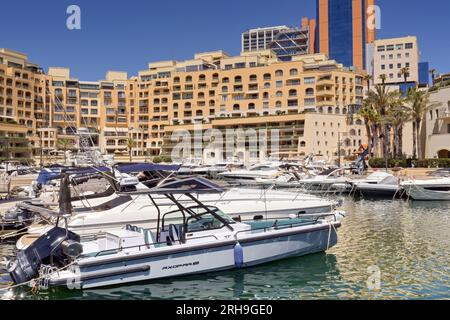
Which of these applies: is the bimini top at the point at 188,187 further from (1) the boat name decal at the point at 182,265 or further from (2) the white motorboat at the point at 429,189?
(2) the white motorboat at the point at 429,189

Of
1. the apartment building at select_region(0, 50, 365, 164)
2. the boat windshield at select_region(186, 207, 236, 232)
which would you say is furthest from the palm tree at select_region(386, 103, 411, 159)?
the boat windshield at select_region(186, 207, 236, 232)

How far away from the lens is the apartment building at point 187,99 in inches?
3996

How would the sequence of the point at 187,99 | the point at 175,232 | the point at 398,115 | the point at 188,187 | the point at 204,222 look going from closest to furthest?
the point at 188,187 < the point at 175,232 < the point at 204,222 < the point at 398,115 < the point at 187,99

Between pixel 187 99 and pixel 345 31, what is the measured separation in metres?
73.0

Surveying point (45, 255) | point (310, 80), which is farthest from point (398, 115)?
point (45, 255)

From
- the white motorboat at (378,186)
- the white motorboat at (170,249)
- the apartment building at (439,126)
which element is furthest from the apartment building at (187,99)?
the white motorboat at (170,249)

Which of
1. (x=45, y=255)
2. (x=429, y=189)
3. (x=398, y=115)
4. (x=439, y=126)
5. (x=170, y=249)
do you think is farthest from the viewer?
(x=398, y=115)

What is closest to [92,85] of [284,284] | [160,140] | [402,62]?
[160,140]

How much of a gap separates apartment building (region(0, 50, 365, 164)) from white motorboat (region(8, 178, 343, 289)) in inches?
2983

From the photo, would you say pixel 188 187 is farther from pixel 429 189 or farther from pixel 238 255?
pixel 429 189

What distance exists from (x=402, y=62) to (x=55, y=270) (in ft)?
406

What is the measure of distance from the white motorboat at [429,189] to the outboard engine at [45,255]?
96.6 feet

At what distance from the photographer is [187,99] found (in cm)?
11938

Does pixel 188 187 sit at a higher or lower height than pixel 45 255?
higher
